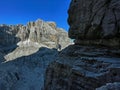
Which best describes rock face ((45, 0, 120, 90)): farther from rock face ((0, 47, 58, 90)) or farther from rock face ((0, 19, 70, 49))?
rock face ((0, 19, 70, 49))

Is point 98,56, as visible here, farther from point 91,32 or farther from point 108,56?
point 91,32

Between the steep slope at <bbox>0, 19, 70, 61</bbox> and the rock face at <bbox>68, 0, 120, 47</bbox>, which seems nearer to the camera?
the rock face at <bbox>68, 0, 120, 47</bbox>

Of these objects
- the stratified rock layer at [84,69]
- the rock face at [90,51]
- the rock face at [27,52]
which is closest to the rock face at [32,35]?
the rock face at [27,52]

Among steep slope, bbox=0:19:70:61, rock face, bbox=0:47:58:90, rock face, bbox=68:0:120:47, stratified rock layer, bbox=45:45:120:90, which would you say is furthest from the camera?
steep slope, bbox=0:19:70:61

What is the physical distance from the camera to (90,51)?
90.4 feet

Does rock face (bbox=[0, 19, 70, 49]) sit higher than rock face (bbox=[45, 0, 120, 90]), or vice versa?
rock face (bbox=[0, 19, 70, 49])

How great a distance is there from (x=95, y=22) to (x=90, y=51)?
3203 mm

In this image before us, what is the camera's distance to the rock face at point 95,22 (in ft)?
83.9

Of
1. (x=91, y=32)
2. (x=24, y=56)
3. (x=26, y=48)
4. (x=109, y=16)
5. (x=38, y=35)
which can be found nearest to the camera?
(x=109, y=16)

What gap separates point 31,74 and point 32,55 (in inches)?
949

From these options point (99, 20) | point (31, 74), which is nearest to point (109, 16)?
point (99, 20)

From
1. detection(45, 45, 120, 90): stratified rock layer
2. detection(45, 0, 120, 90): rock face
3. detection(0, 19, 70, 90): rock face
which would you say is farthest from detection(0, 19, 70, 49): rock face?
detection(45, 45, 120, 90): stratified rock layer

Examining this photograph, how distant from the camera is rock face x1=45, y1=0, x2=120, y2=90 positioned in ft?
72.5

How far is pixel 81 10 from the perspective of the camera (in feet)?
102
